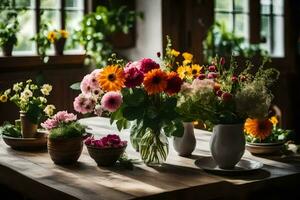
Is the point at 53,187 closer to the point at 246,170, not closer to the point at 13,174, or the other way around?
the point at 13,174

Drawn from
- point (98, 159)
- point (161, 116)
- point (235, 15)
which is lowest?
point (98, 159)

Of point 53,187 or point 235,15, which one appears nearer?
point 53,187

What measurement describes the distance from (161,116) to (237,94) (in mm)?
294

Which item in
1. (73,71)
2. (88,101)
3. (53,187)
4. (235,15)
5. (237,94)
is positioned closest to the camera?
(53,187)

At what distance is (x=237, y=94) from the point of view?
215 cm

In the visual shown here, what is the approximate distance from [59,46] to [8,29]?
17.3 inches

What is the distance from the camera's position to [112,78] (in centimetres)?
222

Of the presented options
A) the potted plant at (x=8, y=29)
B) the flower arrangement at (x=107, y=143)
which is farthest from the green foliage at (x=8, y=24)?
the flower arrangement at (x=107, y=143)

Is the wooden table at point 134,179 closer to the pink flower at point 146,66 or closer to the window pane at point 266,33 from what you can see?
the pink flower at point 146,66

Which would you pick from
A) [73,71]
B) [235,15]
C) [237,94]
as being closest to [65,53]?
[73,71]

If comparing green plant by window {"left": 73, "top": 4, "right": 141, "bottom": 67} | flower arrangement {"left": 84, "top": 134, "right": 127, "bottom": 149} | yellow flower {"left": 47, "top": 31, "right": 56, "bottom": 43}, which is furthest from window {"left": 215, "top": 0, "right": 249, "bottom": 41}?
flower arrangement {"left": 84, "top": 134, "right": 127, "bottom": 149}

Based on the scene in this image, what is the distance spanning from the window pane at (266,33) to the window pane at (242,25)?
0.83ft

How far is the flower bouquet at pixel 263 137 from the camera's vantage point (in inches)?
91.3

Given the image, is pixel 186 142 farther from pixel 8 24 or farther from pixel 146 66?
pixel 8 24
